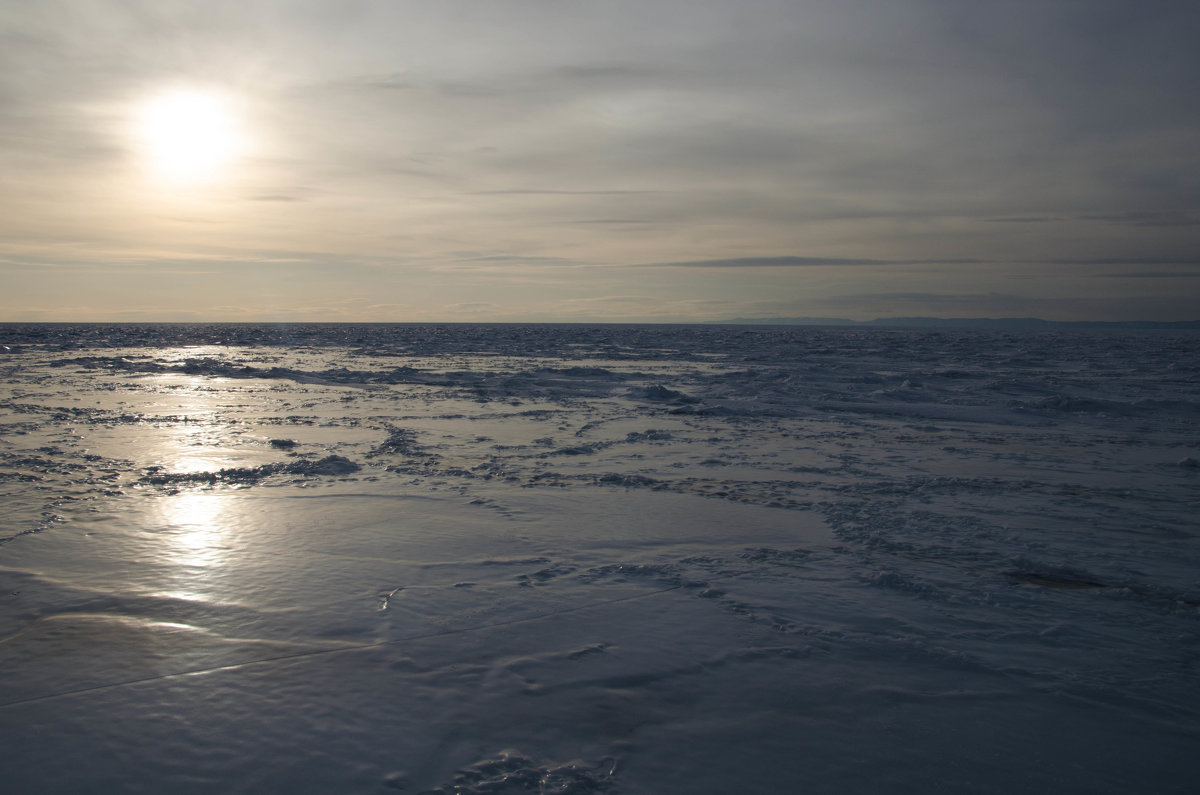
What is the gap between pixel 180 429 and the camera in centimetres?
1130

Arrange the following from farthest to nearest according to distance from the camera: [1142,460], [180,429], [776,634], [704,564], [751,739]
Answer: [180,429] < [1142,460] < [704,564] < [776,634] < [751,739]

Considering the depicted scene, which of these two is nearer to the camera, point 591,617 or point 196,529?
point 591,617

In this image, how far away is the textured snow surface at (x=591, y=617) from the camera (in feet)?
10.0

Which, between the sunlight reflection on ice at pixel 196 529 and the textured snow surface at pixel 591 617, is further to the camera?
the sunlight reflection on ice at pixel 196 529

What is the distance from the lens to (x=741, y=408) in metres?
14.8

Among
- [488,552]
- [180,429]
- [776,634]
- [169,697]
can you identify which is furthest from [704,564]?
[180,429]

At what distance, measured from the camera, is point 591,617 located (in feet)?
14.6

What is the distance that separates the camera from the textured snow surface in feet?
10.0

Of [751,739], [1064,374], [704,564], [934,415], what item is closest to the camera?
[751,739]

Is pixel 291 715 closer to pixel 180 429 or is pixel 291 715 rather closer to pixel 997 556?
pixel 997 556

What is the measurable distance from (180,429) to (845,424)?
36.4ft

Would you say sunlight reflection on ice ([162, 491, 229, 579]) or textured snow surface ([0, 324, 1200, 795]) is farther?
sunlight reflection on ice ([162, 491, 229, 579])

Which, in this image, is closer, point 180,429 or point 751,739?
point 751,739

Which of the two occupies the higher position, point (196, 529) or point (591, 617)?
point (196, 529)
